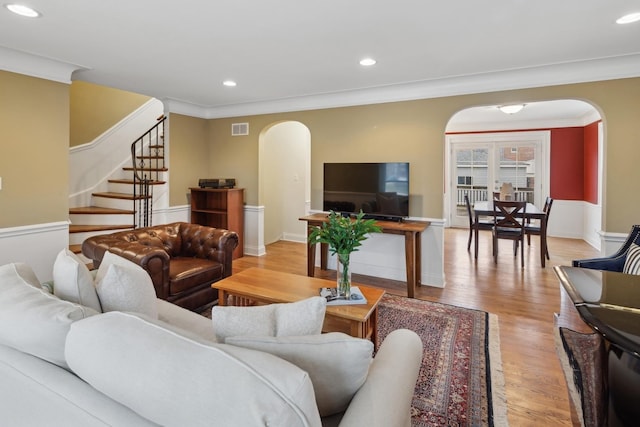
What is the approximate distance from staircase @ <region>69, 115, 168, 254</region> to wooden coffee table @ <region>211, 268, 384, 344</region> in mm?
2737

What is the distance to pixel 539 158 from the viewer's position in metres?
7.38

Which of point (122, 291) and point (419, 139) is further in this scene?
point (419, 139)

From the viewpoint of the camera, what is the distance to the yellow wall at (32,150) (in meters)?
3.20

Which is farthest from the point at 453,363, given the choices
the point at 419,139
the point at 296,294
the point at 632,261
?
the point at 419,139

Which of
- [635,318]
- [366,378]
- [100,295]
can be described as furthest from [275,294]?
[635,318]

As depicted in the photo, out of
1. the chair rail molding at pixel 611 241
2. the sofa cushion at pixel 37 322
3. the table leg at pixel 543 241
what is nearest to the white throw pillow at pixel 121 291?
the sofa cushion at pixel 37 322

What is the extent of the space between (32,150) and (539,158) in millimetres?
8579

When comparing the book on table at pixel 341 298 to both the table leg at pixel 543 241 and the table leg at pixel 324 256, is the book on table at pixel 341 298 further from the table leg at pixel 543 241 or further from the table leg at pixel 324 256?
the table leg at pixel 543 241

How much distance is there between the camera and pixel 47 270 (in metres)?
3.53

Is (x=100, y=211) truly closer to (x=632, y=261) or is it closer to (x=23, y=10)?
(x=23, y=10)

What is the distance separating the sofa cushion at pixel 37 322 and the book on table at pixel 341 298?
152 cm

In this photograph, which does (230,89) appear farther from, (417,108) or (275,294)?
(275,294)

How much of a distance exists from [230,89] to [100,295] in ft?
11.6

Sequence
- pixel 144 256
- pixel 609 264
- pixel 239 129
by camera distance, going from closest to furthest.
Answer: pixel 609 264 < pixel 144 256 < pixel 239 129
